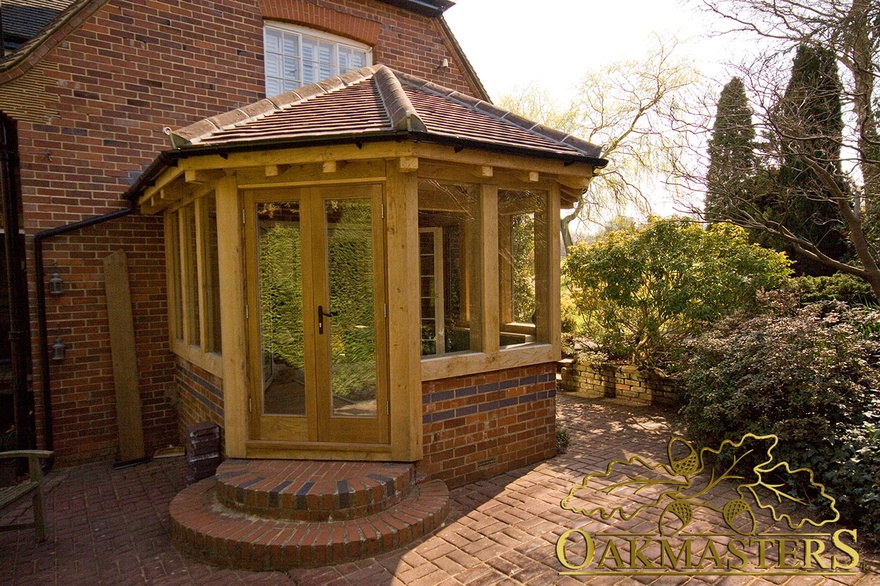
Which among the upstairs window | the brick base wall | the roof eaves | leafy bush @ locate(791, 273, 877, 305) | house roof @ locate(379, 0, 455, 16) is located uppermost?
house roof @ locate(379, 0, 455, 16)

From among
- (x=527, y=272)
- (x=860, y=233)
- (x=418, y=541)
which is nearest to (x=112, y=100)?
(x=527, y=272)

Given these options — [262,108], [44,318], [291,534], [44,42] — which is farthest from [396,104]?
[44,318]

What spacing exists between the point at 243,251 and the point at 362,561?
2.86 m

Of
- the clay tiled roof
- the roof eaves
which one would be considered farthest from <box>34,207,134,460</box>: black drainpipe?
the clay tiled roof

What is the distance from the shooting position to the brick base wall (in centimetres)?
536

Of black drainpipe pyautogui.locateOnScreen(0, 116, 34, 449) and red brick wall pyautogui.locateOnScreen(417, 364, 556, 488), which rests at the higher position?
black drainpipe pyautogui.locateOnScreen(0, 116, 34, 449)

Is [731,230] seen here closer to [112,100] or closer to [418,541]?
[418,541]

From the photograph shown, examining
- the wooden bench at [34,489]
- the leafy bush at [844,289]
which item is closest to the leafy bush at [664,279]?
the leafy bush at [844,289]

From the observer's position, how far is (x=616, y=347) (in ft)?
28.8

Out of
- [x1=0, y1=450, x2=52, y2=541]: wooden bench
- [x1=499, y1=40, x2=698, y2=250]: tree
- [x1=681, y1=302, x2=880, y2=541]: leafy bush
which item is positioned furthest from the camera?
[x1=499, y1=40, x2=698, y2=250]: tree

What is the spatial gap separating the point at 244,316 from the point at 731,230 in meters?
6.98

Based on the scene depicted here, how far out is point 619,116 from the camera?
21766 mm

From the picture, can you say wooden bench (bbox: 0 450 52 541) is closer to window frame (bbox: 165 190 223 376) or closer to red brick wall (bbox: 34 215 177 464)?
window frame (bbox: 165 190 223 376)

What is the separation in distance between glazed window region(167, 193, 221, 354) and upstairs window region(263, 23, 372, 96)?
276 centimetres
